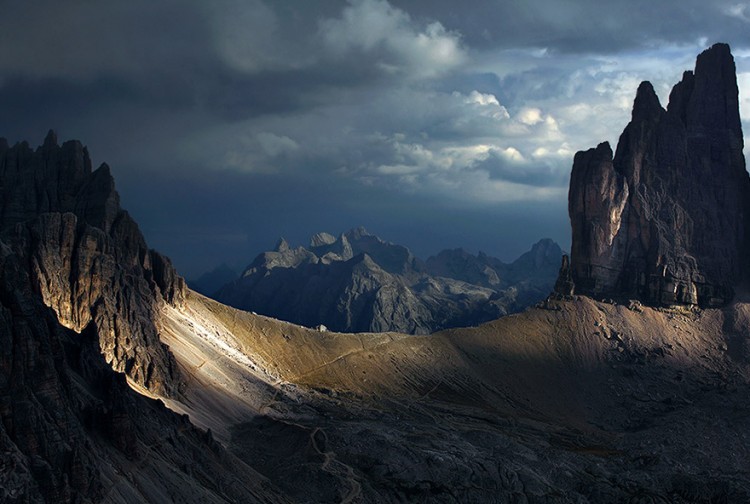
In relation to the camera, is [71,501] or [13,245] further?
[13,245]

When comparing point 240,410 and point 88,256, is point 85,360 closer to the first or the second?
point 88,256

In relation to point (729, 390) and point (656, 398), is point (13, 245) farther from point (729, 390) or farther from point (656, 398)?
point (729, 390)

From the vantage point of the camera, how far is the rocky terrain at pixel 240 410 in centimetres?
7569

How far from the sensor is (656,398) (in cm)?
19338

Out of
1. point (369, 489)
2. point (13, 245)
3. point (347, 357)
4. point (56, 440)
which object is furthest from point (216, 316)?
point (56, 440)

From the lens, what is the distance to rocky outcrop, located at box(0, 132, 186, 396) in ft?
437

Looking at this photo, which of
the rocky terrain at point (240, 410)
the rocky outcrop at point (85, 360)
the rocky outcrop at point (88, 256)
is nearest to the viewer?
the rocky outcrop at point (85, 360)

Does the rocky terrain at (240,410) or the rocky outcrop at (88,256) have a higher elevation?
the rocky outcrop at (88,256)

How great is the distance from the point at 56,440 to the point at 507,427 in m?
114

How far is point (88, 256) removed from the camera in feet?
460

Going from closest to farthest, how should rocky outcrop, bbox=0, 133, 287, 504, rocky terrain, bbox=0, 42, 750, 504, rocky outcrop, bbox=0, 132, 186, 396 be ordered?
rocky outcrop, bbox=0, 133, 287, 504 < rocky terrain, bbox=0, 42, 750, 504 < rocky outcrop, bbox=0, 132, 186, 396

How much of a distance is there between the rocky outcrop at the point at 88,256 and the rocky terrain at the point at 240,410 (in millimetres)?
377

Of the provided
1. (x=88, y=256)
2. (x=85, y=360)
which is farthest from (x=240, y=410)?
(x=85, y=360)

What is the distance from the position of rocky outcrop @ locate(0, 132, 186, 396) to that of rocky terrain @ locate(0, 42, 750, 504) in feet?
1.24
